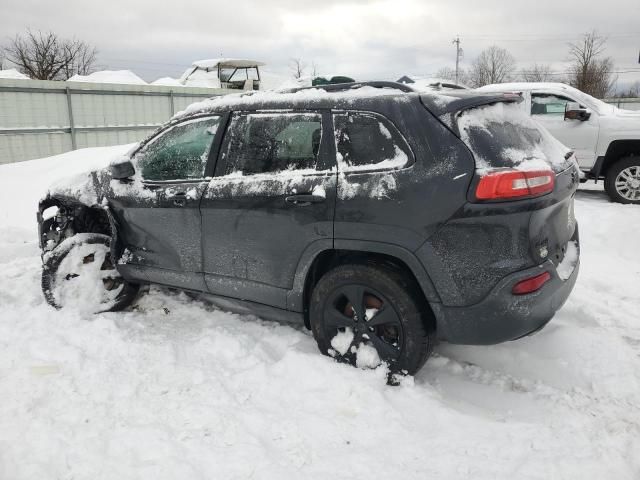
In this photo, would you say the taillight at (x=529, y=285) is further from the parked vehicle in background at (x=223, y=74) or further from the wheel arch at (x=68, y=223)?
the parked vehicle in background at (x=223, y=74)

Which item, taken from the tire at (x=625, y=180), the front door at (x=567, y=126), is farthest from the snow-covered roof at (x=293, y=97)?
the tire at (x=625, y=180)

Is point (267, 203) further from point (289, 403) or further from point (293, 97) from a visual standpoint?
point (289, 403)

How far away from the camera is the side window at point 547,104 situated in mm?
8859

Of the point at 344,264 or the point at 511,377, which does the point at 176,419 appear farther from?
the point at 511,377

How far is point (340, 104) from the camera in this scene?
308cm

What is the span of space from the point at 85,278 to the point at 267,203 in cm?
197

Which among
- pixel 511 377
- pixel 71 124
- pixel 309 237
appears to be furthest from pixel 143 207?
pixel 71 124

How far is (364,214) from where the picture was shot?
2879 millimetres

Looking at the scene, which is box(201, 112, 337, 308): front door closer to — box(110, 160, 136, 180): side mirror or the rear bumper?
box(110, 160, 136, 180): side mirror

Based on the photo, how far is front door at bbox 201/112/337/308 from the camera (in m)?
3.07

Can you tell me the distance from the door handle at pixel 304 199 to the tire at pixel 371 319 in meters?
0.44

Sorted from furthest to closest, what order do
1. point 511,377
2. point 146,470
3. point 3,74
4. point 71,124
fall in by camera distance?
point 3,74 < point 71,124 < point 511,377 < point 146,470

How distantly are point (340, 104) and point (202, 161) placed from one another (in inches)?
45.3

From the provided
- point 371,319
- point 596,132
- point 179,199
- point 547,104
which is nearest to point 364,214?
point 371,319
